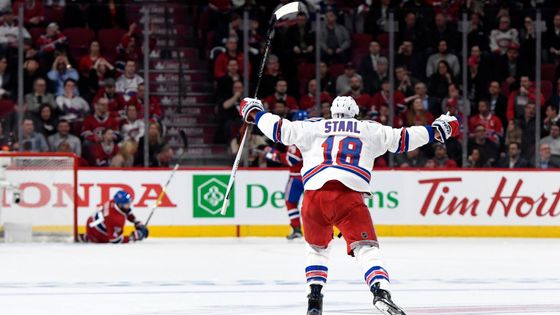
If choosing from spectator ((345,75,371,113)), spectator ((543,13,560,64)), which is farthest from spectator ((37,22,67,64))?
spectator ((543,13,560,64))

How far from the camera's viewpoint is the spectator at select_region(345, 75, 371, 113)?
15.0m

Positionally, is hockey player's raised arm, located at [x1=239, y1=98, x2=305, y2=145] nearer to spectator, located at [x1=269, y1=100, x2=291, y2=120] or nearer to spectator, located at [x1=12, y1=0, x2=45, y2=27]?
spectator, located at [x1=269, y1=100, x2=291, y2=120]

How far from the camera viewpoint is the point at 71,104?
579 inches

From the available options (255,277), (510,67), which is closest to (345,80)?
(510,67)

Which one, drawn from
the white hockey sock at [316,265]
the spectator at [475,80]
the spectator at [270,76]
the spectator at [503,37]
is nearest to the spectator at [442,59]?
the spectator at [475,80]

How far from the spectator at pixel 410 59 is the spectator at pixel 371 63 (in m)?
0.24

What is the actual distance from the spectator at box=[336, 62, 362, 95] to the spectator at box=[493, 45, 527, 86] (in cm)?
166

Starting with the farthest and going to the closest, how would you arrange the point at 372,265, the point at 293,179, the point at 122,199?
the point at 293,179 → the point at 122,199 → the point at 372,265

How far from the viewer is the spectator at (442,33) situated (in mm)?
15141

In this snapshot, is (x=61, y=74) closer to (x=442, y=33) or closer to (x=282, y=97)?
(x=282, y=97)

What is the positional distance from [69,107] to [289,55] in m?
2.58

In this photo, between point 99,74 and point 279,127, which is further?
point 99,74

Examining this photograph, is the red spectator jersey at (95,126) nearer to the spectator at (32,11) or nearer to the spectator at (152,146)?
the spectator at (152,146)

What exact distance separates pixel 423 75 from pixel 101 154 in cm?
370
